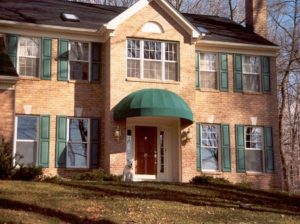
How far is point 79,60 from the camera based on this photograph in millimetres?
21734

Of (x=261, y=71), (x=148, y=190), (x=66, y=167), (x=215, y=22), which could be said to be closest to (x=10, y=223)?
(x=148, y=190)

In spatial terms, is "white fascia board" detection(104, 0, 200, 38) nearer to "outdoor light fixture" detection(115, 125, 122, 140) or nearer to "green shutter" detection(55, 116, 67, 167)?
"outdoor light fixture" detection(115, 125, 122, 140)

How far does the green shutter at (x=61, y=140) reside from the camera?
20.5 meters

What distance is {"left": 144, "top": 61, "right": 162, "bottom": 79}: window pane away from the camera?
70.8ft

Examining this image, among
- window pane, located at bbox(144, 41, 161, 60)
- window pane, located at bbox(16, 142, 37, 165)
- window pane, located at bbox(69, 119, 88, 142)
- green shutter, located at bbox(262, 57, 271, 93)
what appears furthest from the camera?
green shutter, located at bbox(262, 57, 271, 93)

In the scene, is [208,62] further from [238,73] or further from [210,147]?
[210,147]

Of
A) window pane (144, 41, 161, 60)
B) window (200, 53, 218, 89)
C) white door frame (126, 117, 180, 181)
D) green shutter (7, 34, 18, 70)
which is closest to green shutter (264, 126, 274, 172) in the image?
window (200, 53, 218, 89)

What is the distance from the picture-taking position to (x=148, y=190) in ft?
53.7

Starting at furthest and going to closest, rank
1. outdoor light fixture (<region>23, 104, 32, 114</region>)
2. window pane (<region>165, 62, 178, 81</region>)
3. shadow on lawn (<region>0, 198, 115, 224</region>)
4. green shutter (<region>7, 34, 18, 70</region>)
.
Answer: window pane (<region>165, 62, 178, 81</region>) < green shutter (<region>7, 34, 18, 70</region>) < outdoor light fixture (<region>23, 104, 32, 114</region>) < shadow on lawn (<region>0, 198, 115, 224</region>)

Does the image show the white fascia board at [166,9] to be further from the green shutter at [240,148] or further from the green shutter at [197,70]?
the green shutter at [240,148]

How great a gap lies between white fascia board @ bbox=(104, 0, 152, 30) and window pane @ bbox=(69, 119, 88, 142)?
12.7 feet

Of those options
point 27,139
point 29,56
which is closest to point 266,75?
point 29,56

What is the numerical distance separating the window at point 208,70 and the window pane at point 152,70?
7.43 ft

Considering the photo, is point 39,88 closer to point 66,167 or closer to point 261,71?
point 66,167
